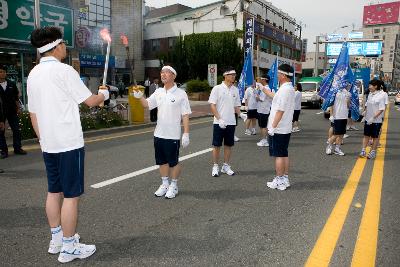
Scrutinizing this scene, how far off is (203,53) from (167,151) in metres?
34.5

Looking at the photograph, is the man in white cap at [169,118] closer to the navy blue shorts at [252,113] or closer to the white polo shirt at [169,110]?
the white polo shirt at [169,110]

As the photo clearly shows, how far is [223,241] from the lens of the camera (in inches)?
138

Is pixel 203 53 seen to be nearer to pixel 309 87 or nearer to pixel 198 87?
pixel 198 87

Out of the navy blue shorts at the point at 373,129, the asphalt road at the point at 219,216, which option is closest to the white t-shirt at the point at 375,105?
the navy blue shorts at the point at 373,129

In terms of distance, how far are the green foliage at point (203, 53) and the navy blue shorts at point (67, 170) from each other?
110 ft

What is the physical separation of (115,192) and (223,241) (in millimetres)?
2205

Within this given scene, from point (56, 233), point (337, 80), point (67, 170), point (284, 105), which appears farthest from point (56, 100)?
point (337, 80)

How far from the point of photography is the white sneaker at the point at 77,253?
309cm

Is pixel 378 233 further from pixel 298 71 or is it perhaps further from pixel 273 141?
pixel 298 71

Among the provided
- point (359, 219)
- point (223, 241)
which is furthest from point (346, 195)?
point (223, 241)

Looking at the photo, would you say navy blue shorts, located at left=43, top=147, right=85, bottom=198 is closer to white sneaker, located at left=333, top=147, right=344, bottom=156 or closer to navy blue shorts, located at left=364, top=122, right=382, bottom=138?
white sneaker, located at left=333, top=147, right=344, bottom=156

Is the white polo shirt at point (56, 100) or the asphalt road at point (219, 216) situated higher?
the white polo shirt at point (56, 100)

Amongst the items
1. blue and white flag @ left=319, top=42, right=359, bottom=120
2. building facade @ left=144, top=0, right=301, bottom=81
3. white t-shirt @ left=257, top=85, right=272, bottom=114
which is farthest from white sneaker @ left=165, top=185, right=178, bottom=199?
building facade @ left=144, top=0, right=301, bottom=81

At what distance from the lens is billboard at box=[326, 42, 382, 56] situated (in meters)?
48.1
